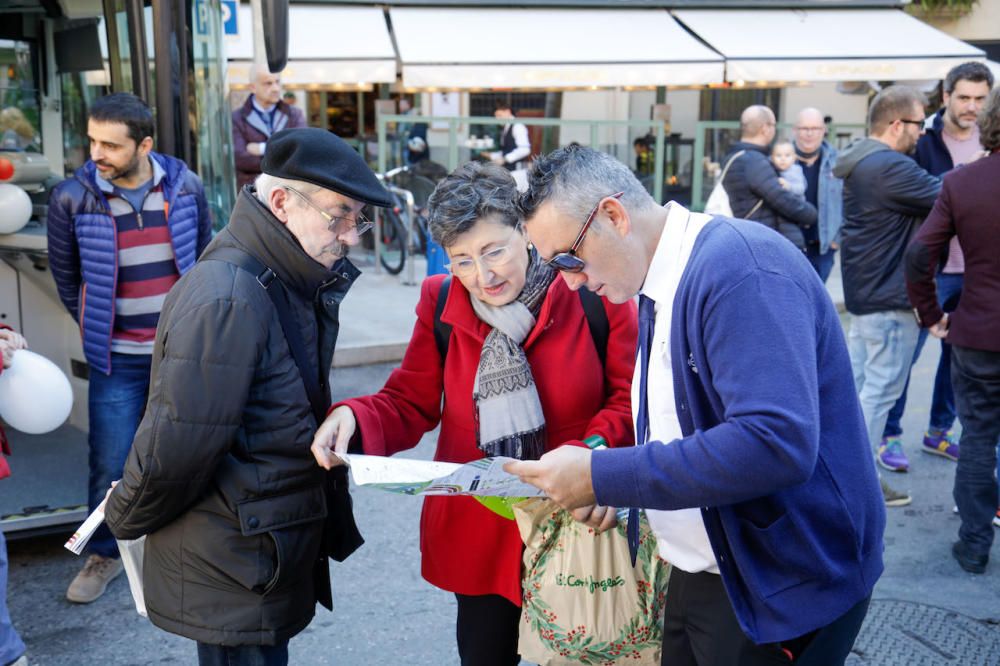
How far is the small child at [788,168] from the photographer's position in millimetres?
7344

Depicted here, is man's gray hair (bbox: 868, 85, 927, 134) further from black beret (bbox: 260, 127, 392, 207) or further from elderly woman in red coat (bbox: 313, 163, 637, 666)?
black beret (bbox: 260, 127, 392, 207)

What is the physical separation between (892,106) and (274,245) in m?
3.74

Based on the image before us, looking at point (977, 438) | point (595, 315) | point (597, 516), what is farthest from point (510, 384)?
point (977, 438)

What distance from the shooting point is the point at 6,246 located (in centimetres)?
482

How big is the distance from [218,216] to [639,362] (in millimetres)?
3455

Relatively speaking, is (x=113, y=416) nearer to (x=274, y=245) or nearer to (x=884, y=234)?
(x=274, y=245)

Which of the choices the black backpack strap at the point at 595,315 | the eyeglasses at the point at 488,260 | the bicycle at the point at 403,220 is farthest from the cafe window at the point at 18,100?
the bicycle at the point at 403,220

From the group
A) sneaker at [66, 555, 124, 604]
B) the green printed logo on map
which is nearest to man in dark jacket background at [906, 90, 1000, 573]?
the green printed logo on map

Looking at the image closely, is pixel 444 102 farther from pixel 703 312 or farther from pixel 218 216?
pixel 703 312

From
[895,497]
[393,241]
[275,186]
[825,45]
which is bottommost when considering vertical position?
[895,497]

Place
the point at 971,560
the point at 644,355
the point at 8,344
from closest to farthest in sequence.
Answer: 1. the point at 644,355
2. the point at 8,344
3. the point at 971,560

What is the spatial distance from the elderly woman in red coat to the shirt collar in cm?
58

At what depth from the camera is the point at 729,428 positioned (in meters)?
1.70

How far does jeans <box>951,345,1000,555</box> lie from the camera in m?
4.25
